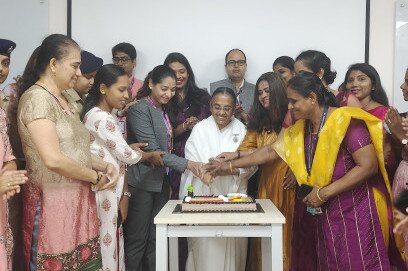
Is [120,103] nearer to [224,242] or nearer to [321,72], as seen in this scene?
[224,242]

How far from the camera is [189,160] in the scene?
3.16 m

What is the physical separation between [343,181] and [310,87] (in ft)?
1.72

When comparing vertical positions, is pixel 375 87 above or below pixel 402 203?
above

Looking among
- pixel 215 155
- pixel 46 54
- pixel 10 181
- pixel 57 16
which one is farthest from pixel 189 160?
pixel 57 16

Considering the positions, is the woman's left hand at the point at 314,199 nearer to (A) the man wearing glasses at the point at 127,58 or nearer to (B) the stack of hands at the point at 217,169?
(B) the stack of hands at the point at 217,169

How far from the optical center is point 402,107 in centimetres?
437

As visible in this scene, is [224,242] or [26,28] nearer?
[224,242]

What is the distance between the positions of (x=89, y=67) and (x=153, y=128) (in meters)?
0.59

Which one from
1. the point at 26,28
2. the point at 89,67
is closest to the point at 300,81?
the point at 89,67

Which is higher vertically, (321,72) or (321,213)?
(321,72)

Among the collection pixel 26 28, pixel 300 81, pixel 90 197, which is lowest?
pixel 90 197

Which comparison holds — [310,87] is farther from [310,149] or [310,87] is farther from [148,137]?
[148,137]

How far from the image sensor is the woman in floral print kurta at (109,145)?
266 cm

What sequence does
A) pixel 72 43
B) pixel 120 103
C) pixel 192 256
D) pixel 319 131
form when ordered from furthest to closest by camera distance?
pixel 192 256 → pixel 120 103 → pixel 319 131 → pixel 72 43
